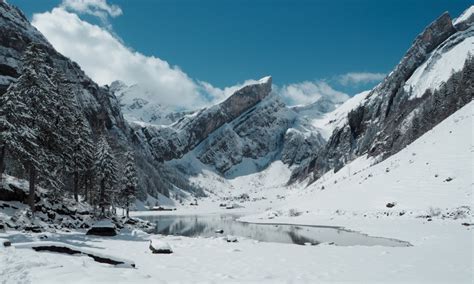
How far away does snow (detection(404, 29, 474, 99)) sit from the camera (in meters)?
176

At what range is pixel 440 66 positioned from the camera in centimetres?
18800

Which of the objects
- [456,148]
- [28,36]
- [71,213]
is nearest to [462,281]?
[71,213]

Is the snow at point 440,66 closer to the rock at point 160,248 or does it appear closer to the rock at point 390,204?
the rock at point 390,204

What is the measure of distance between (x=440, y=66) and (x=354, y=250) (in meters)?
195

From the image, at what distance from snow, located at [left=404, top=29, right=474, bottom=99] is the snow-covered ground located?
445 ft

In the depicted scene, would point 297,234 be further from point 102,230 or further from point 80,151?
point 80,151

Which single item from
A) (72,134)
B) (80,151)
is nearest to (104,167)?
(80,151)

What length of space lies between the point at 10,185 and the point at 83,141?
18074 millimetres

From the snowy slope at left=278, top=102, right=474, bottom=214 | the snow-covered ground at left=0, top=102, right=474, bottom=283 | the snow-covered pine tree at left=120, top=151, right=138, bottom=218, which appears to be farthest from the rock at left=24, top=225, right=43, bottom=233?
the snow-covered pine tree at left=120, top=151, right=138, bottom=218

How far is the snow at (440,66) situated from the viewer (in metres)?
176

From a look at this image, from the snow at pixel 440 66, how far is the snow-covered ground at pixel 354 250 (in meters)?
136

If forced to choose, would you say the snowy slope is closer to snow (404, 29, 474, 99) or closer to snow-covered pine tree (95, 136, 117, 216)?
snow-covered pine tree (95, 136, 117, 216)

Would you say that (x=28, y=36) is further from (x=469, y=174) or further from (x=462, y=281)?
(x=462, y=281)

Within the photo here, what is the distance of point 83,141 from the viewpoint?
171 ft
